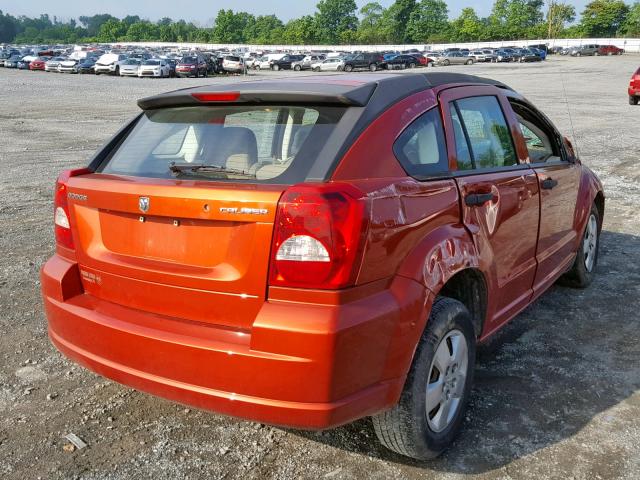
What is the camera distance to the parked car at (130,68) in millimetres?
48812

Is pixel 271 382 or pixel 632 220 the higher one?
pixel 271 382

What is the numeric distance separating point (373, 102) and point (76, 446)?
2.18 m

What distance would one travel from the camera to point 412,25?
455 feet

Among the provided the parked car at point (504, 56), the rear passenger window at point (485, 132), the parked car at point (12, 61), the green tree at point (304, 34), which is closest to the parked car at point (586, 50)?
the parked car at point (504, 56)

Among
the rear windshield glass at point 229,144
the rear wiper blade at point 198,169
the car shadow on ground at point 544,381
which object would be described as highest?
the rear windshield glass at point 229,144

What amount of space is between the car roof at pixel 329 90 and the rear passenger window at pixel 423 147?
16 cm

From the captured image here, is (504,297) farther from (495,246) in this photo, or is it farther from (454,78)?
(454,78)

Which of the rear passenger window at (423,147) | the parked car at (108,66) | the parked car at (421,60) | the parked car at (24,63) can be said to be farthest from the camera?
the parked car at (421,60)

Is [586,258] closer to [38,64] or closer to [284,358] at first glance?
[284,358]

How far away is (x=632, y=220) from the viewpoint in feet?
25.4

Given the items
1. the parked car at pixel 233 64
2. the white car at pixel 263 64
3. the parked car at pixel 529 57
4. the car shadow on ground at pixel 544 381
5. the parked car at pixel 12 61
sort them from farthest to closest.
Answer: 1. the parked car at pixel 529 57
2. the white car at pixel 263 64
3. the parked car at pixel 12 61
4. the parked car at pixel 233 64
5. the car shadow on ground at pixel 544 381

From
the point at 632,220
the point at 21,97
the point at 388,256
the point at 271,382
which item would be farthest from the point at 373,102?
the point at 21,97

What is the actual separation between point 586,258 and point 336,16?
162 metres

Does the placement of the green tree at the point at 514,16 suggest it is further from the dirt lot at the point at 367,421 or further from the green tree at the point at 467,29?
the dirt lot at the point at 367,421
